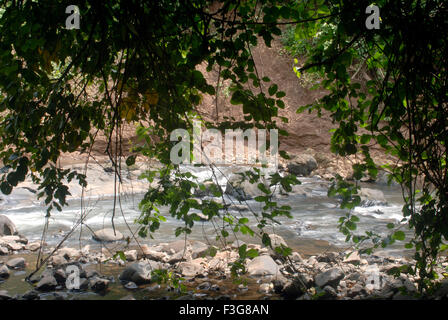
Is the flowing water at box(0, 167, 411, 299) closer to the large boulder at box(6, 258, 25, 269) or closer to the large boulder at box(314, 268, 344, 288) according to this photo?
the large boulder at box(6, 258, 25, 269)

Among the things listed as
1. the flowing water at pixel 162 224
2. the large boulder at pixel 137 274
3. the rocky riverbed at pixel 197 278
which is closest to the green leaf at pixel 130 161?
the rocky riverbed at pixel 197 278

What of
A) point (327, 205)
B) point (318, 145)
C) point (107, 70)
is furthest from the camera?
point (318, 145)

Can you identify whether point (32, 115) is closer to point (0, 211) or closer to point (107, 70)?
point (107, 70)

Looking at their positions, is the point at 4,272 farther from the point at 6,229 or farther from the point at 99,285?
the point at 6,229

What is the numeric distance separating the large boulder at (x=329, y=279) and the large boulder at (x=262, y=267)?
0.41m

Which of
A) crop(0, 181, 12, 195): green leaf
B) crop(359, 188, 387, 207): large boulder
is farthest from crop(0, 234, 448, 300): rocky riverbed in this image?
crop(359, 188, 387, 207): large boulder

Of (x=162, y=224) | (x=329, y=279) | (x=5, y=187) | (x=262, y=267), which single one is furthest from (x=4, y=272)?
(x=329, y=279)

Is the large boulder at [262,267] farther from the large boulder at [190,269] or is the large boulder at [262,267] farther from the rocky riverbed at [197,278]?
the large boulder at [190,269]

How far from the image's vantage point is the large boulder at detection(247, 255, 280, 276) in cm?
376

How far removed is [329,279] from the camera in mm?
3406

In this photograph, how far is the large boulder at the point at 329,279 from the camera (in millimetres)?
3398

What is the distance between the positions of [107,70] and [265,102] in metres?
0.78

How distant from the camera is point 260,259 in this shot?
13.0ft

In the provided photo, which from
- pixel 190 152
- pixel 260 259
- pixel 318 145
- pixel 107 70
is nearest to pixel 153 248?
pixel 260 259
